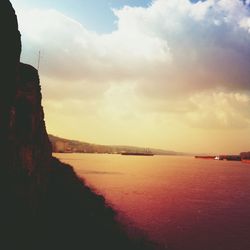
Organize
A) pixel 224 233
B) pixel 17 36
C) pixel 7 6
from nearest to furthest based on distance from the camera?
1. pixel 7 6
2. pixel 17 36
3. pixel 224 233

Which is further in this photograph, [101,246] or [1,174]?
[101,246]

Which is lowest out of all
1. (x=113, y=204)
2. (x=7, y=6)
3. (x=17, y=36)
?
(x=113, y=204)

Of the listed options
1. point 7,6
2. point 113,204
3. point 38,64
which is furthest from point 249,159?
point 7,6

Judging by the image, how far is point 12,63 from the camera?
279 inches

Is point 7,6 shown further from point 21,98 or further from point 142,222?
point 142,222

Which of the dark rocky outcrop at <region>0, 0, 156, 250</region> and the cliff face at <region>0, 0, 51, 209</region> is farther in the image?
the dark rocky outcrop at <region>0, 0, 156, 250</region>

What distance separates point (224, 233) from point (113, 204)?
1452cm

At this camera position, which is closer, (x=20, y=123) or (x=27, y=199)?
(x=27, y=199)

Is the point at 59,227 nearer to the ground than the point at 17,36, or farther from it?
nearer to the ground

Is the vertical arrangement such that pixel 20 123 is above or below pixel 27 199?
above

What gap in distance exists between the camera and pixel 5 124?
276 inches

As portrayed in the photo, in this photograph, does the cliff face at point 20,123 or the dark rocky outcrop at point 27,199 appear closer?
the cliff face at point 20,123

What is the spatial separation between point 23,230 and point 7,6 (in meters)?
9.48

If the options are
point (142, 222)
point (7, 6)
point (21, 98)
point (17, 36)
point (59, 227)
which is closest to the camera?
point (7, 6)
